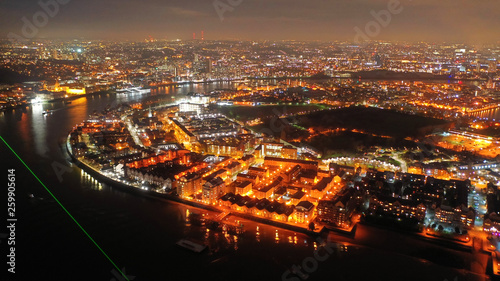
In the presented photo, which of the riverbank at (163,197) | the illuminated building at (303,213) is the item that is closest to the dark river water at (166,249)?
the riverbank at (163,197)

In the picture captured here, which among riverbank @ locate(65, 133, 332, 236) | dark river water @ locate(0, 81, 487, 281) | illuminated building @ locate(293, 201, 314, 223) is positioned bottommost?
dark river water @ locate(0, 81, 487, 281)

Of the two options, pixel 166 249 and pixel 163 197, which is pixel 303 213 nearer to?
pixel 166 249

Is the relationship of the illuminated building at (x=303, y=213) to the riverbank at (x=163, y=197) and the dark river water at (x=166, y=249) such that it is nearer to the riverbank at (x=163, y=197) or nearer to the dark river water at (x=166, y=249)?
the riverbank at (x=163, y=197)

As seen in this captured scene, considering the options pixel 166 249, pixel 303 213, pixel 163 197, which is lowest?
pixel 166 249

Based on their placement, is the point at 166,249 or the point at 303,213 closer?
the point at 166,249

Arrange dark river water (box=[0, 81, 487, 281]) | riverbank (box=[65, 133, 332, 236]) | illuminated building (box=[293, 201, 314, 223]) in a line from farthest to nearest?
illuminated building (box=[293, 201, 314, 223]) → riverbank (box=[65, 133, 332, 236]) → dark river water (box=[0, 81, 487, 281])

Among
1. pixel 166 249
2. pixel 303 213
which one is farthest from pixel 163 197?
pixel 303 213

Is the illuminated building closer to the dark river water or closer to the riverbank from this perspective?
the riverbank

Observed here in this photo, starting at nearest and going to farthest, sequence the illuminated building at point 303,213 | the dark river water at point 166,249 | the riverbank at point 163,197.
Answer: the dark river water at point 166,249
the riverbank at point 163,197
the illuminated building at point 303,213

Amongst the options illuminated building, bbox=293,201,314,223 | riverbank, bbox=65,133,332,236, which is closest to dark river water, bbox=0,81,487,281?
riverbank, bbox=65,133,332,236
